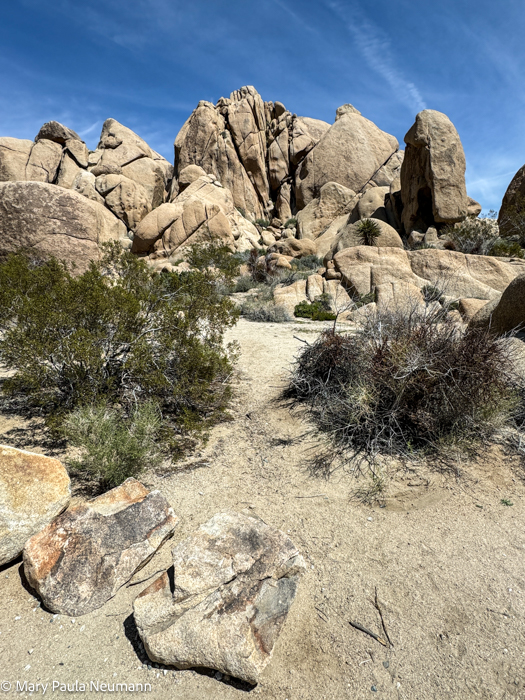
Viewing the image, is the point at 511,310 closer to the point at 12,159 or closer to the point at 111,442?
the point at 111,442

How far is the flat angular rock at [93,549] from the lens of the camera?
255cm

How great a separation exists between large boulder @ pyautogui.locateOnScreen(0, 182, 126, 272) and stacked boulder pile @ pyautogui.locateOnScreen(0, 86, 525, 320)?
33mm

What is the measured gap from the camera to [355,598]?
2.71 m

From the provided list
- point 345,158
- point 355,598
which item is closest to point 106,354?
point 355,598

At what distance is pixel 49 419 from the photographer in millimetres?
4215

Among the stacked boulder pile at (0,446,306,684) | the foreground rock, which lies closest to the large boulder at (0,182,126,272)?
the foreground rock

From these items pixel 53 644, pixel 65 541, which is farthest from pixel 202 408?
pixel 53 644

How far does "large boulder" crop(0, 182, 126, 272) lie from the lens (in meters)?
11.0

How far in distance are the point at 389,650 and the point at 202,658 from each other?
114 centimetres

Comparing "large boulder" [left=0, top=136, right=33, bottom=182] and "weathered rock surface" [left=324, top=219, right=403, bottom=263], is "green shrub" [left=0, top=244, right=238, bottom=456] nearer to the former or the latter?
"weathered rock surface" [left=324, top=219, right=403, bottom=263]

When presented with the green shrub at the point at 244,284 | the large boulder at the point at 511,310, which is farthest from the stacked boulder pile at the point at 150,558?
the green shrub at the point at 244,284

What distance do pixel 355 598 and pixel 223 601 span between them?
1007 millimetres

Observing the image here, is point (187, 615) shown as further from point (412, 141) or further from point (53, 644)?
point (412, 141)

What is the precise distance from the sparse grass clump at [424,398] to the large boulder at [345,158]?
26652 millimetres
